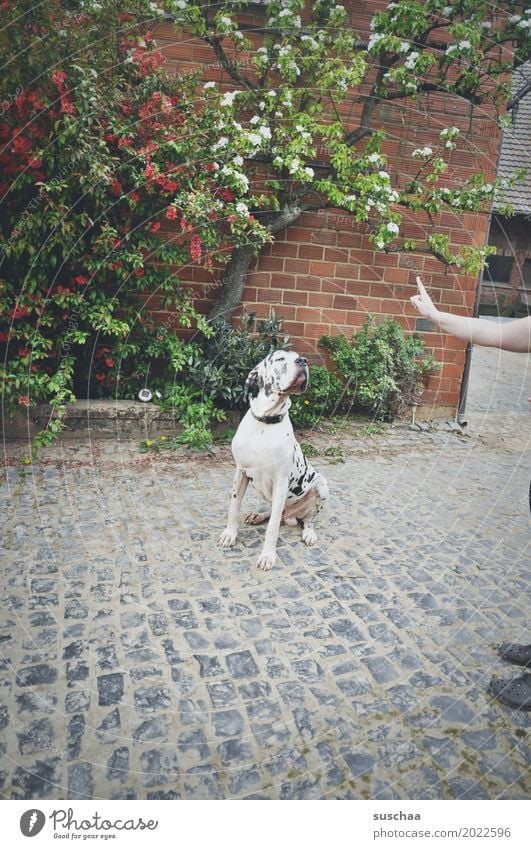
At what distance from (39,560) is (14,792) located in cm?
189

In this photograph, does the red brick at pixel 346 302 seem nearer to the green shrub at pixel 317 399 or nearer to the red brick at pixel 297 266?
the red brick at pixel 297 266

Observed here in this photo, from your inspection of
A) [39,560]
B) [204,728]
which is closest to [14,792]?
[204,728]

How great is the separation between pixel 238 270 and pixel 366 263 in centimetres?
190

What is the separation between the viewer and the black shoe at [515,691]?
287cm

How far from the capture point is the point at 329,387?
24.1 ft

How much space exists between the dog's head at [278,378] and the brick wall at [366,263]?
398 centimetres

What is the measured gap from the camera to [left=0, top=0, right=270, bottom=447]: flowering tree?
5.07 metres

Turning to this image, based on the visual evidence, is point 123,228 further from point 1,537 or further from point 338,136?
point 1,537

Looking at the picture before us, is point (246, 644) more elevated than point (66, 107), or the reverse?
point (66, 107)

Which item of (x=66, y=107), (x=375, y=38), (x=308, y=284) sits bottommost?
(x=308, y=284)

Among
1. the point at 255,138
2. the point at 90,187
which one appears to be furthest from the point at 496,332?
the point at 255,138

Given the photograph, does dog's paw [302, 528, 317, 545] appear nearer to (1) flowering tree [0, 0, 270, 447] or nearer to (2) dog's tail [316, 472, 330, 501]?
(2) dog's tail [316, 472, 330, 501]

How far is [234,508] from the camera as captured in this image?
4203mm

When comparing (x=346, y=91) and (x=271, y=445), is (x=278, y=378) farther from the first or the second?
(x=346, y=91)
